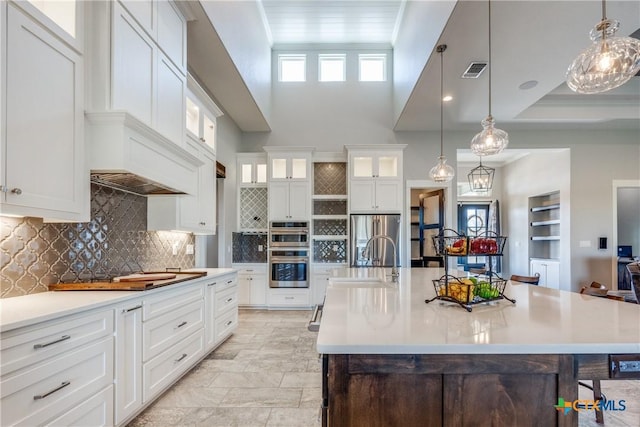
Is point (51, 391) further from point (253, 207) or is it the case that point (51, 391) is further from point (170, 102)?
point (253, 207)

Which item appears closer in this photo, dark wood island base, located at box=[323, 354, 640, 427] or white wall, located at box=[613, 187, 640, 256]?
dark wood island base, located at box=[323, 354, 640, 427]

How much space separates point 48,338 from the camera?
1439 mm

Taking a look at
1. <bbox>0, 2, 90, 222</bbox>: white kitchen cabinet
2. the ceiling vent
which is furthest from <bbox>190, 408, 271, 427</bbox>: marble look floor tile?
the ceiling vent

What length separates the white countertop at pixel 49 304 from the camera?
1.34 meters

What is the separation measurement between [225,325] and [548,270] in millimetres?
6541

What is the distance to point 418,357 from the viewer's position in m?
1.04

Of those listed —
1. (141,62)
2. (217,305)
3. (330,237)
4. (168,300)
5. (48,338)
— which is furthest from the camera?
(330,237)

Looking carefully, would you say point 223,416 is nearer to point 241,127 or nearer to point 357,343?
point 357,343

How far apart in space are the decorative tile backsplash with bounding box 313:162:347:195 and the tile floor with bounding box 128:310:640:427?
286cm

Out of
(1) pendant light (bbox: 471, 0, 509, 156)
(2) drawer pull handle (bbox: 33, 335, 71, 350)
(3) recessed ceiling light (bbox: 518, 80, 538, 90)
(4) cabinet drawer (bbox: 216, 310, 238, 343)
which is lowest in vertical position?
(4) cabinet drawer (bbox: 216, 310, 238, 343)

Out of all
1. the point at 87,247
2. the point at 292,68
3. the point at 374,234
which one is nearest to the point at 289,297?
the point at 374,234

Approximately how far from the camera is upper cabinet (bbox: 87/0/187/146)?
1981mm

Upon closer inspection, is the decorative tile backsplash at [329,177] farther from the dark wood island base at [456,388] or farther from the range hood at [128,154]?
the dark wood island base at [456,388]

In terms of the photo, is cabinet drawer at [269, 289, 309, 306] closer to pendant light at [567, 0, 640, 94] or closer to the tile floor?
the tile floor
